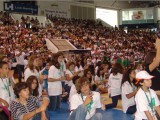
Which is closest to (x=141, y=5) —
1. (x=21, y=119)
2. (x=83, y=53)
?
(x=83, y=53)

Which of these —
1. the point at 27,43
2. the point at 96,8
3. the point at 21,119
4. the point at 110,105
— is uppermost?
the point at 96,8

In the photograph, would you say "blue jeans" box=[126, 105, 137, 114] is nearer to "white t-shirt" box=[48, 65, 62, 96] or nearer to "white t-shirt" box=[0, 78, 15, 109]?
"white t-shirt" box=[48, 65, 62, 96]

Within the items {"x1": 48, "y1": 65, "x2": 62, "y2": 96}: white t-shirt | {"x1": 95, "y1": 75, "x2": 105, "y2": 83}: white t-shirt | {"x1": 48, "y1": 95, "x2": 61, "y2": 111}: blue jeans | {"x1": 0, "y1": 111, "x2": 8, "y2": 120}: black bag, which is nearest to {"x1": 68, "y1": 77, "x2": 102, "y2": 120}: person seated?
{"x1": 0, "y1": 111, "x2": 8, "y2": 120}: black bag

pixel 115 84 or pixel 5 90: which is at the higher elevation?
pixel 5 90

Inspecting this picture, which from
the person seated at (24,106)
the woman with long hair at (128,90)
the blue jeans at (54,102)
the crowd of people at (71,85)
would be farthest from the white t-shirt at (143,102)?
the blue jeans at (54,102)

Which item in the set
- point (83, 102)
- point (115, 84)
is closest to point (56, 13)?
point (115, 84)

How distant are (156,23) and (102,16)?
7.09 m

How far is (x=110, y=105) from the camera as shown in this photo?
8.70 metres

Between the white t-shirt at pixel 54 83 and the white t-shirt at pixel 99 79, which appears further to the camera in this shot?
the white t-shirt at pixel 99 79

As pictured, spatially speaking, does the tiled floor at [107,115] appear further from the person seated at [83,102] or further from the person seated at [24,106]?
the person seated at [24,106]

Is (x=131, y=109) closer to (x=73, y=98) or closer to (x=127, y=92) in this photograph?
(x=127, y=92)

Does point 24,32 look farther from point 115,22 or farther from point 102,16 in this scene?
point 115,22

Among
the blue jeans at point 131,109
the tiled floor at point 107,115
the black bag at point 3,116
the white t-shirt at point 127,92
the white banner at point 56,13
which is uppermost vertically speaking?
the white banner at point 56,13

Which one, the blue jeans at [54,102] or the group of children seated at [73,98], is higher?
the group of children seated at [73,98]
